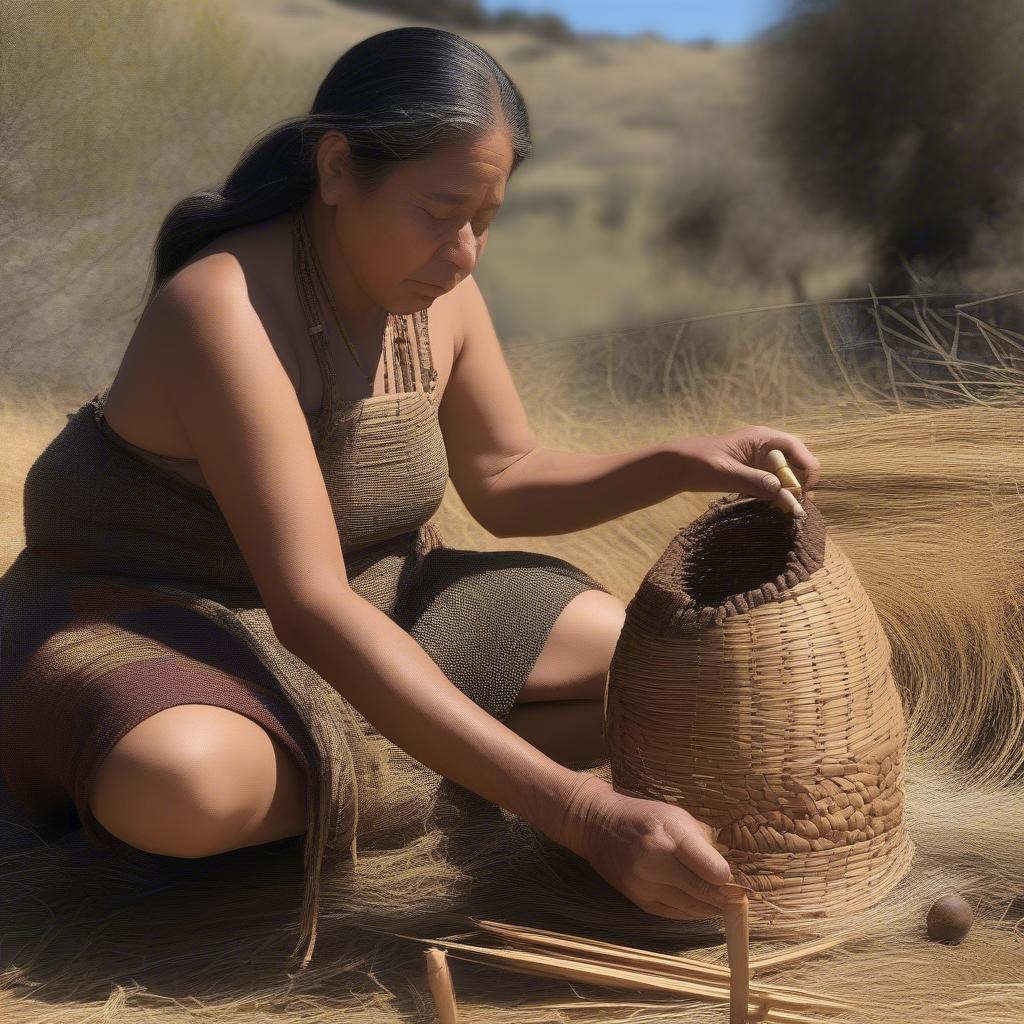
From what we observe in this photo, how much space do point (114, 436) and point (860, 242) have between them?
139 inches

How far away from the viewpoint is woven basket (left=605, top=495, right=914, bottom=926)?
5.77ft

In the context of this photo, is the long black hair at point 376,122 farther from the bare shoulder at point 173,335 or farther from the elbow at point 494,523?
the elbow at point 494,523

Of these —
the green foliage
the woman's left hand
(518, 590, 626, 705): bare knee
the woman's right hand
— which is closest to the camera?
the woman's right hand

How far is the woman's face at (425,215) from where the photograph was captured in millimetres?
1805

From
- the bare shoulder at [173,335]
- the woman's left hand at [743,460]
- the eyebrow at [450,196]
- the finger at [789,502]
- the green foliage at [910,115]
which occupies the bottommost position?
the finger at [789,502]

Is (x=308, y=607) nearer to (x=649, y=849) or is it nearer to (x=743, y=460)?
(x=649, y=849)

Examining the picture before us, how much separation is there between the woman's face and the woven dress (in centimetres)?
13

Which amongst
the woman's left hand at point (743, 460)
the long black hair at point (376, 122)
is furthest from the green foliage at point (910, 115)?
the long black hair at point (376, 122)

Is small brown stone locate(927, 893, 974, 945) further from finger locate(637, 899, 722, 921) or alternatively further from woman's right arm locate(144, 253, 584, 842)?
woman's right arm locate(144, 253, 584, 842)

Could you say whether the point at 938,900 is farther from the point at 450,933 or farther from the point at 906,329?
the point at 906,329

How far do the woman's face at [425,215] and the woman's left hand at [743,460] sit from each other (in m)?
0.44

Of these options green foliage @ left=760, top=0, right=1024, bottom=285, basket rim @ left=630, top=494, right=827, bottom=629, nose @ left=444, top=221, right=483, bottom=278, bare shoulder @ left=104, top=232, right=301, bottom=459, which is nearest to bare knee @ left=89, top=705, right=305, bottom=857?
bare shoulder @ left=104, top=232, right=301, bottom=459

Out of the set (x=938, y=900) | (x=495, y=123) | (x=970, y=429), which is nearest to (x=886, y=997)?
(x=938, y=900)

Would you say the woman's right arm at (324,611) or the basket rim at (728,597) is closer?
the woman's right arm at (324,611)
